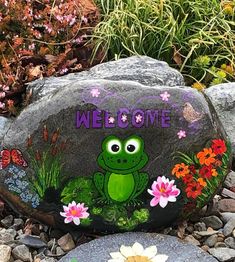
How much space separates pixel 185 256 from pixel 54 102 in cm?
90

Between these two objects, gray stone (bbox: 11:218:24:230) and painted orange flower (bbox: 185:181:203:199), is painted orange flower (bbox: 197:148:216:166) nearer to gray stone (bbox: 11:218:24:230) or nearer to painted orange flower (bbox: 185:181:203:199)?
painted orange flower (bbox: 185:181:203:199)

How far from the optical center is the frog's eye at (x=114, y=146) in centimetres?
305

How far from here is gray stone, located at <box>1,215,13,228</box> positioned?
3330mm

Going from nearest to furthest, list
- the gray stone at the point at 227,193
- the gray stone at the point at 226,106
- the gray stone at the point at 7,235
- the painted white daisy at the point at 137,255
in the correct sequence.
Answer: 1. the painted white daisy at the point at 137,255
2. the gray stone at the point at 7,235
3. the gray stone at the point at 227,193
4. the gray stone at the point at 226,106

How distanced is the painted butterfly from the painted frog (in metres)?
0.35

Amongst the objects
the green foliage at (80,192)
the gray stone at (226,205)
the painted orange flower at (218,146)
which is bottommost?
the gray stone at (226,205)

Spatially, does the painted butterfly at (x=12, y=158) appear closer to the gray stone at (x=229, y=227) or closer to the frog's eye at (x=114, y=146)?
the frog's eye at (x=114, y=146)

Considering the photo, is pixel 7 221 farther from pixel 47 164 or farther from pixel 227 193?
pixel 227 193

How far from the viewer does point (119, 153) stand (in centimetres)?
305

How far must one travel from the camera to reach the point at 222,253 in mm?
3113

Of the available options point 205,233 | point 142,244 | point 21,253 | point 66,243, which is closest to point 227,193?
point 205,233

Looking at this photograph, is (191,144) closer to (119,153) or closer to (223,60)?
(119,153)

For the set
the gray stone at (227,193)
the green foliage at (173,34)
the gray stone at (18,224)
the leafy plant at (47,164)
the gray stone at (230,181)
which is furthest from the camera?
the green foliage at (173,34)

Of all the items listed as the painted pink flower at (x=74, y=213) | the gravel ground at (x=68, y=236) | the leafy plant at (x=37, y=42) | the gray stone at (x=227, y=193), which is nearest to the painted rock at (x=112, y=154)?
the painted pink flower at (x=74, y=213)
